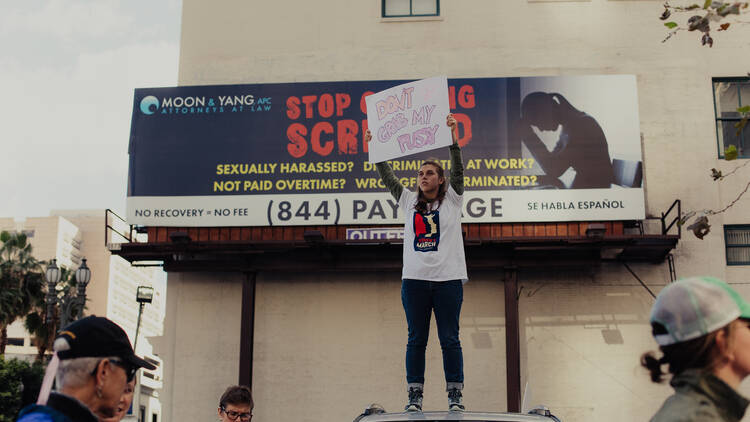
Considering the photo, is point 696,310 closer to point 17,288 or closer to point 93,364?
point 93,364

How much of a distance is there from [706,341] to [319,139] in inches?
584

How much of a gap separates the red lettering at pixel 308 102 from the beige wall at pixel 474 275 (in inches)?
46.7

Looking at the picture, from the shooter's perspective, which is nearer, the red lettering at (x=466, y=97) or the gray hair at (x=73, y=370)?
the gray hair at (x=73, y=370)

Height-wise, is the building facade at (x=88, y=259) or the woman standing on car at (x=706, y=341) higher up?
the building facade at (x=88, y=259)

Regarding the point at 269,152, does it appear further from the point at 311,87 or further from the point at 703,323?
the point at 703,323

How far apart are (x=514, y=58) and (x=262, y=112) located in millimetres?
5559

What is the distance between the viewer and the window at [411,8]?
19.0 meters

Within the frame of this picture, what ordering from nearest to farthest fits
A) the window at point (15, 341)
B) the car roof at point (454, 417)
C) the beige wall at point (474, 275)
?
1. the car roof at point (454, 417)
2. the beige wall at point (474, 275)
3. the window at point (15, 341)

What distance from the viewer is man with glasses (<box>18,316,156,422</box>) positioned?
3.02 m

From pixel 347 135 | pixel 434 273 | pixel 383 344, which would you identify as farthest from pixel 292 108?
pixel 434 273

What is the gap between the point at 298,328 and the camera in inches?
690

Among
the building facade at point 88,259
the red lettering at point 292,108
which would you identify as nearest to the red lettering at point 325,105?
the red lettering at point 292,108

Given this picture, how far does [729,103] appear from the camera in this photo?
720 inches

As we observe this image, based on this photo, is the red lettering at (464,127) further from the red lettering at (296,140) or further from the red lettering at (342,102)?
the red lettering at (296,140)
